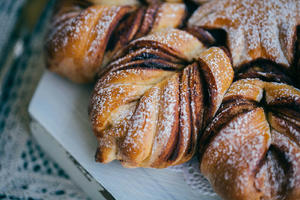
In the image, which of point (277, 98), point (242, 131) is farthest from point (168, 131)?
point (277, 98)

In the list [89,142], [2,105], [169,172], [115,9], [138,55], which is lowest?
[169,172]

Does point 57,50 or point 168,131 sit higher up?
point 57,50

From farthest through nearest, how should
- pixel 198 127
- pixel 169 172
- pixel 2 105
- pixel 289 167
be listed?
pixel 2 105, pixel 169 172, pixel 198 127, pixel 289 167

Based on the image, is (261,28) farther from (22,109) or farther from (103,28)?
(22,109)

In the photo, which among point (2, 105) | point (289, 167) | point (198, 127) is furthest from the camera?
point (2, 105)

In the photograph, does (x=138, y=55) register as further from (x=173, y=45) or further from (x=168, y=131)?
(x=168, y=131)

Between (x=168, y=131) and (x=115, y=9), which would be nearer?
(x=168, y=131)

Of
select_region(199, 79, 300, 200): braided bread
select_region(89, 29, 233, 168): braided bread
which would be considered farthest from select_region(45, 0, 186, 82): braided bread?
select_region(199, 79, 300, 200): braided bread
